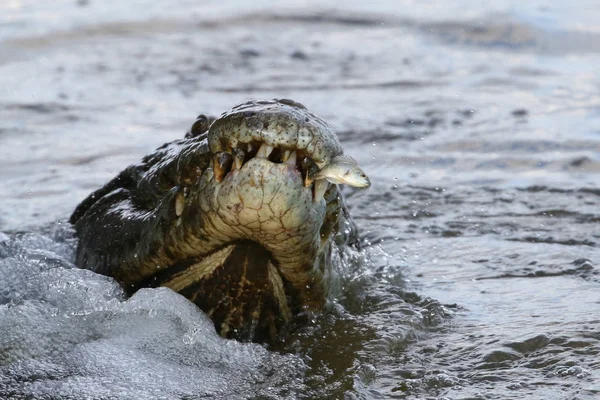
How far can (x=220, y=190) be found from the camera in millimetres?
3105

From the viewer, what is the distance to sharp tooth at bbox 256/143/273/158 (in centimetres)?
305

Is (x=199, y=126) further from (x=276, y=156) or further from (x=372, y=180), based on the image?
(x=372, y=180)

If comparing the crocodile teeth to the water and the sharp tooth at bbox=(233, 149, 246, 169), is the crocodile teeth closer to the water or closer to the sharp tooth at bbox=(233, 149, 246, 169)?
the sharp tooth at bbox=(233, 149, 246, 169)

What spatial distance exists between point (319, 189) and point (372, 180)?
348cm

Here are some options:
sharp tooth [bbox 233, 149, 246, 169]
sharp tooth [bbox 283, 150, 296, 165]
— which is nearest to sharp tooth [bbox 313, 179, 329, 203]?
sharp tooth [bbox 283, 150, 296, 165]

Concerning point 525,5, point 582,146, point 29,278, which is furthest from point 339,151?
point 525,5

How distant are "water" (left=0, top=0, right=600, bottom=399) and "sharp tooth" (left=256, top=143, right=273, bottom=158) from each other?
2.61 ft

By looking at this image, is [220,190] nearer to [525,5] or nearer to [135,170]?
[135,170]

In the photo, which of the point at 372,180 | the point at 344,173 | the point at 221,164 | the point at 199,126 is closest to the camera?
the point at 344,173

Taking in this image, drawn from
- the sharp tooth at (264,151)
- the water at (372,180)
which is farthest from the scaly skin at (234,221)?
the water at (372,180)

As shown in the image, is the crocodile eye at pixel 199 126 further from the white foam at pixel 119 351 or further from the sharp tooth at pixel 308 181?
the sharp tooth at pixel 308 181

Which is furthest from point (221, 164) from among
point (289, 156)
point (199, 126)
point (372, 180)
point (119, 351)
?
point (372, 180)

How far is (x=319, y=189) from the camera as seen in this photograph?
124 inches

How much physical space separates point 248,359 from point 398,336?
0.65m
